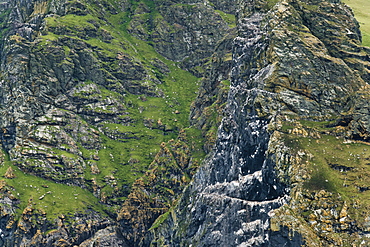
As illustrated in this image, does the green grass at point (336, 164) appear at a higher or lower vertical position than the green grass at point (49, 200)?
higher

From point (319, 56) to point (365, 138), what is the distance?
29.6 meters

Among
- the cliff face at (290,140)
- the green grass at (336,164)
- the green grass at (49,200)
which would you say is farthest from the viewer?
the green grass at (49,200)

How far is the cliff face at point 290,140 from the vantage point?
93750 millimetres

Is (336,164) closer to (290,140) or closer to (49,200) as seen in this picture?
(290,140)

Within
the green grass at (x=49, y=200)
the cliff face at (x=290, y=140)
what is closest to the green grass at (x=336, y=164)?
the cliff face at (x=290, y=140)

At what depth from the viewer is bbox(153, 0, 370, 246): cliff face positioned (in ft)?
308

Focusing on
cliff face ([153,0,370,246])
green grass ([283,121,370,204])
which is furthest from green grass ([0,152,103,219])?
green grass ([283,121,370,204])

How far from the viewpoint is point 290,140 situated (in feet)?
354

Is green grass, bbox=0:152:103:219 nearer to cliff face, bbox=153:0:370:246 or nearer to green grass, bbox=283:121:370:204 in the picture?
cliff face, bbox=153:0:370:246

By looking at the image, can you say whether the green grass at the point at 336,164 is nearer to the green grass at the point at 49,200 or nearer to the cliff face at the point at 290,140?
the cliff face at the point at 290,140

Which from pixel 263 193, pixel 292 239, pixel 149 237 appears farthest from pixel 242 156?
pixel 149 237

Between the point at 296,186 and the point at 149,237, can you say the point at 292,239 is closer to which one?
the point at 296,186

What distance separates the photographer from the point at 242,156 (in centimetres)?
12481

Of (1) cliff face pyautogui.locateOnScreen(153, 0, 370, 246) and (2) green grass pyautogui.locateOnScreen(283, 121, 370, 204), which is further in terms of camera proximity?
(2) green grass pyautogui.locateOnScreen(283, 121, 370, 204)
